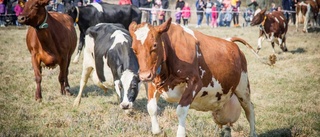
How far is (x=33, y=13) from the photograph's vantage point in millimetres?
7273

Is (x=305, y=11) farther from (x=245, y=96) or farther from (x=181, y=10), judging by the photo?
(x=245, y=96)

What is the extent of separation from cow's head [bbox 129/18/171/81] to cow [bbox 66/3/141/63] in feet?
28.4

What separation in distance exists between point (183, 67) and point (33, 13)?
408cm

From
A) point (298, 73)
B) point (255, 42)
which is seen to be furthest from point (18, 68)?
point (255, 42)

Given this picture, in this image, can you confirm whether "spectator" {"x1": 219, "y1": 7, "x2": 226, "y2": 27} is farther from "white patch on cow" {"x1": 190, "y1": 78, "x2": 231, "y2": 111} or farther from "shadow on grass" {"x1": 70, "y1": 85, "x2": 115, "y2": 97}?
"white patch on cow" {"x1": 190, "y1": 78, "x2": 231, "y2": 111}

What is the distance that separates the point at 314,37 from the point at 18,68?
46.7 feet

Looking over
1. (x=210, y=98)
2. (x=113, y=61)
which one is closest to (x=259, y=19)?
(x=113, y=61)

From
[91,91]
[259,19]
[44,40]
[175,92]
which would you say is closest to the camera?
[175,92]

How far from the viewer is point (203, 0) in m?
25.0

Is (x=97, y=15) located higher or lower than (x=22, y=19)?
lower

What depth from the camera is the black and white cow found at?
6086mm

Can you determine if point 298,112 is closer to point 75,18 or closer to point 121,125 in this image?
point 121,125

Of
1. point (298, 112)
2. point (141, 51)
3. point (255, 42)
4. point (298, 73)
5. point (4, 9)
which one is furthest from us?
point (4, 9)

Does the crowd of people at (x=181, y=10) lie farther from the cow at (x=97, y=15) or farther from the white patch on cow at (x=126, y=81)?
the white patch on cow at (x=126, y=81)
